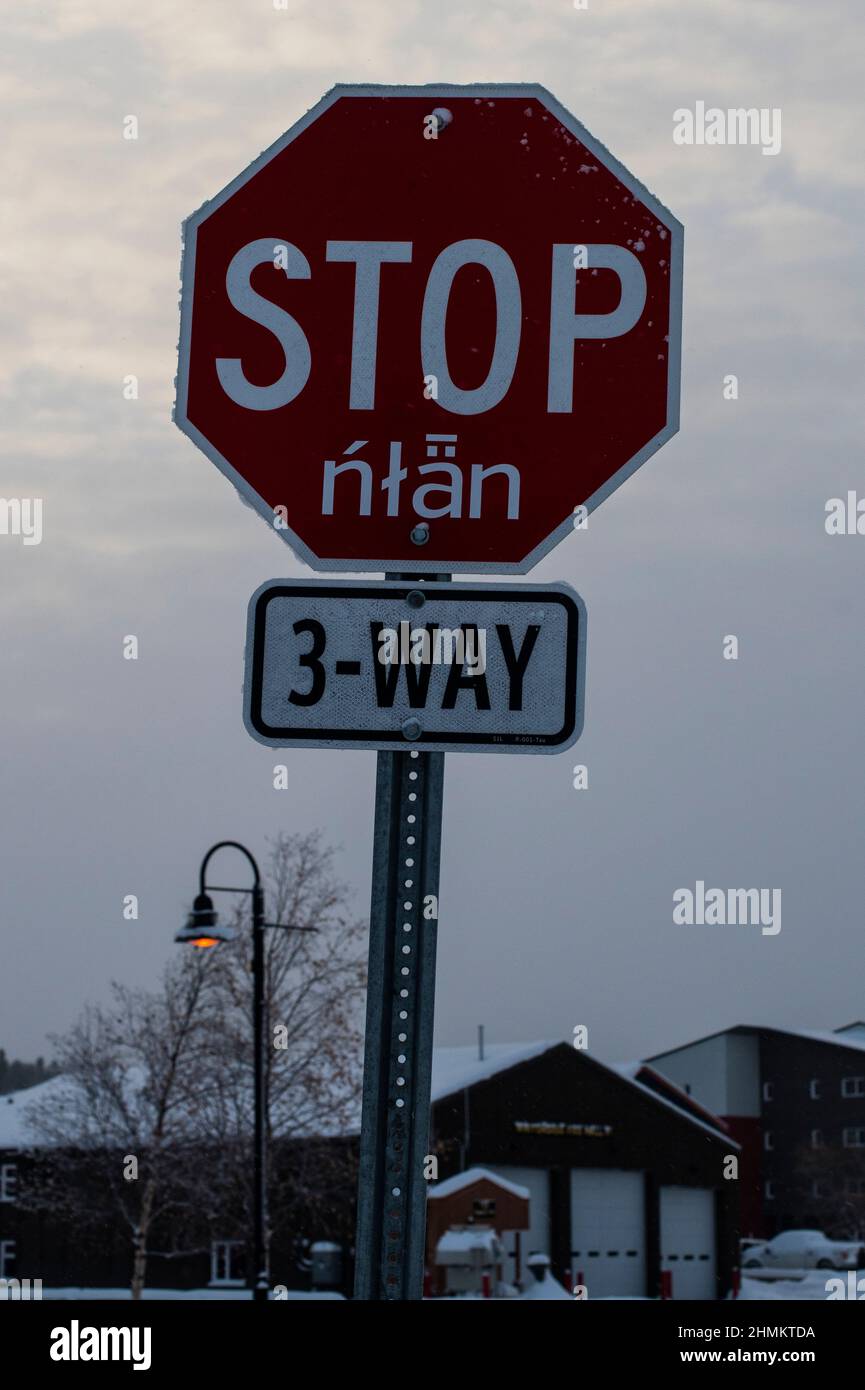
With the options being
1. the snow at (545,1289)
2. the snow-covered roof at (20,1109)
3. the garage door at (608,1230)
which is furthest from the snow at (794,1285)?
the snow-covered roof at (20,1109)

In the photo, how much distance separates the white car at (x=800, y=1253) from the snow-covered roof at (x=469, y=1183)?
19890mm

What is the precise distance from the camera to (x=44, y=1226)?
1961 inches

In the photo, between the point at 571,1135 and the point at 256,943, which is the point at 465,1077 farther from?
the point at 256,943

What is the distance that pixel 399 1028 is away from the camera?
2.64 metres

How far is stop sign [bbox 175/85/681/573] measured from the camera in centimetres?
279

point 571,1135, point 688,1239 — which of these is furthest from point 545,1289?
point 688,1239

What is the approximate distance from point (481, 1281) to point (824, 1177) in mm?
38802

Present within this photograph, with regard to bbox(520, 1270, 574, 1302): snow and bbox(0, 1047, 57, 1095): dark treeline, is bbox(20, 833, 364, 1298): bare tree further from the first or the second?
bbox(0, 1047, 57, 1095): dark treeline

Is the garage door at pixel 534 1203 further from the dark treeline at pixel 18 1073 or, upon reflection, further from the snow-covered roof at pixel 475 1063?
the dark treeline at pixel 18 1073

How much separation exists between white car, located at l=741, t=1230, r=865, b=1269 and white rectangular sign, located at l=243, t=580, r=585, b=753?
68538 mm

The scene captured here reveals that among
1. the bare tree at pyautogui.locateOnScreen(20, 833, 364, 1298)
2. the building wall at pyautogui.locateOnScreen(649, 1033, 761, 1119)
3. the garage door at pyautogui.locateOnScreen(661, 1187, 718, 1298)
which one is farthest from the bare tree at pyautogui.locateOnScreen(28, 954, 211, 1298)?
the building wall at pyautogui.locateOnScreen(649, 1033, 761, 1119)

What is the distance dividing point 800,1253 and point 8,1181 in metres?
32.5

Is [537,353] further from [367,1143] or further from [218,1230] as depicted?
[218,1230]
